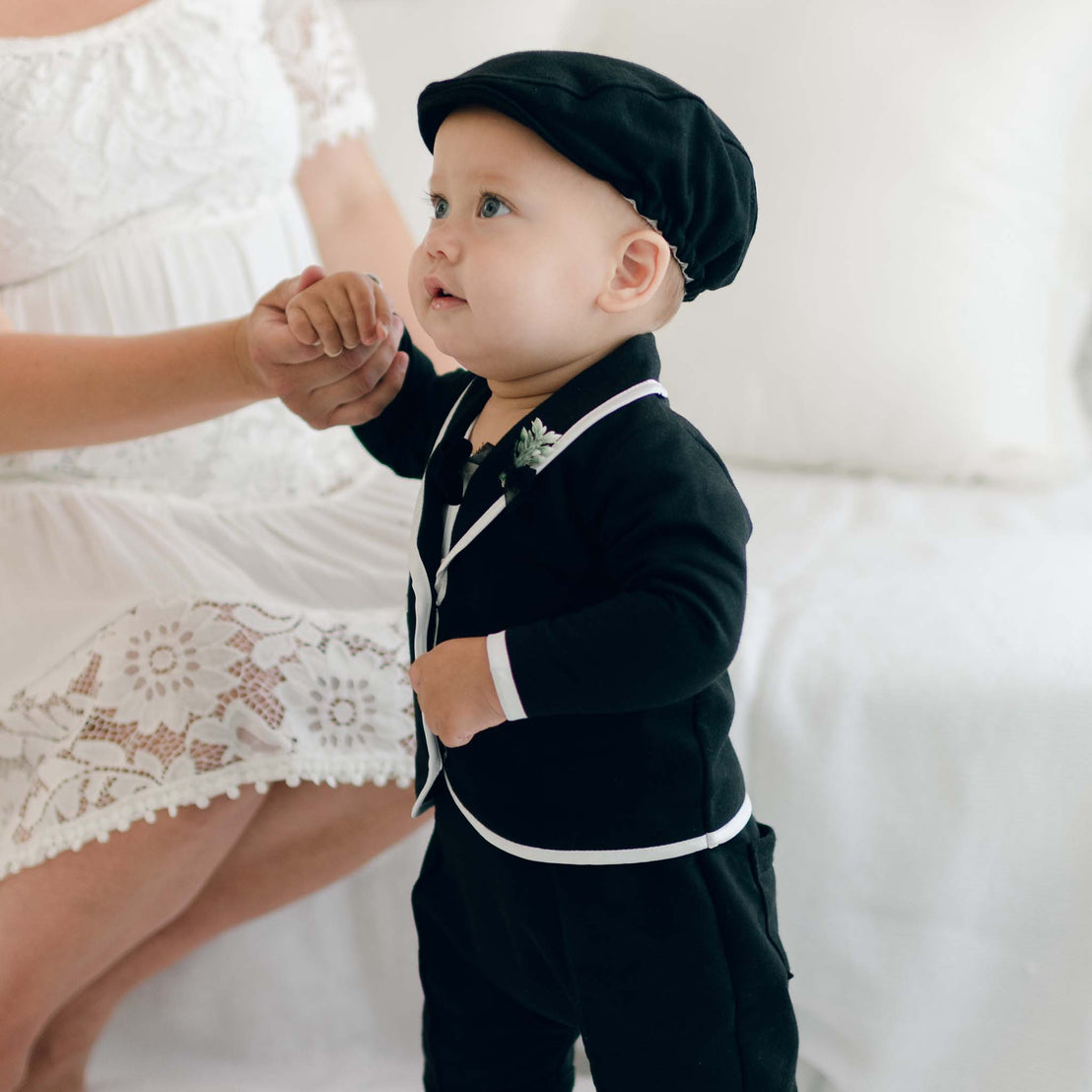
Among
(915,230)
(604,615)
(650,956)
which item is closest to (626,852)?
(650,956)

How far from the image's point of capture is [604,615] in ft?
1.96

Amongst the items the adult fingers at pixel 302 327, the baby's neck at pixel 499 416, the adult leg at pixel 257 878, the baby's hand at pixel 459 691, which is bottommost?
the adult leg at pixel 257 878

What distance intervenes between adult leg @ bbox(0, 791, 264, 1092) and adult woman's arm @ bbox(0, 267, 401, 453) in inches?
11.9

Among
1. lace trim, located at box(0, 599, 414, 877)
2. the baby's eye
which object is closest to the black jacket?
the baby's eye

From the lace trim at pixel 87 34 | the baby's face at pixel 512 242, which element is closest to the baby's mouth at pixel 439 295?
the baby's face at pixel 512 242

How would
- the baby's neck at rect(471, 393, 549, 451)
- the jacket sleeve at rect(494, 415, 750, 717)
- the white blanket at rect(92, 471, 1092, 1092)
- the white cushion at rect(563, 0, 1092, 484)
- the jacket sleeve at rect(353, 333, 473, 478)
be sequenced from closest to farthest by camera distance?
the jacket sleeve at rect(494, 415, 750, 717), the baby's neck at rect(471, 393, 549, 451), the jacket sleeve at rect(353, 333, 473, 478), the white blanket at rect(92, 471, 1092, 1092), the white cushion at rect(563, 0, 1092, 484)

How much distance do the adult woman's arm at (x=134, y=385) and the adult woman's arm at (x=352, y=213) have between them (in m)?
0.40

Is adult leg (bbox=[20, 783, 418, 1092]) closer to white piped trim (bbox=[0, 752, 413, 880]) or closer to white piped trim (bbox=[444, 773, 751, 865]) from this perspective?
white piped trim (bbox=[0, 752, 413, 880])

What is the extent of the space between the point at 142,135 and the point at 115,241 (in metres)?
0.10

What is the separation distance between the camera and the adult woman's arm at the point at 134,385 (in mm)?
834

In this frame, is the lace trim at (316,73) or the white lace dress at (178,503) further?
the lace trim at (316,73)

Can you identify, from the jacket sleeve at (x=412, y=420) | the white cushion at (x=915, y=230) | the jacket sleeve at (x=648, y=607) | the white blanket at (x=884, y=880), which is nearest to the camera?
the jacket sleeve at (x=648, y=607)

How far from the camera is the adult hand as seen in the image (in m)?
0.80

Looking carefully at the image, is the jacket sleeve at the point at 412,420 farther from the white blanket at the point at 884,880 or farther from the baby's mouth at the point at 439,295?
the white blanket at the point at 884,880
